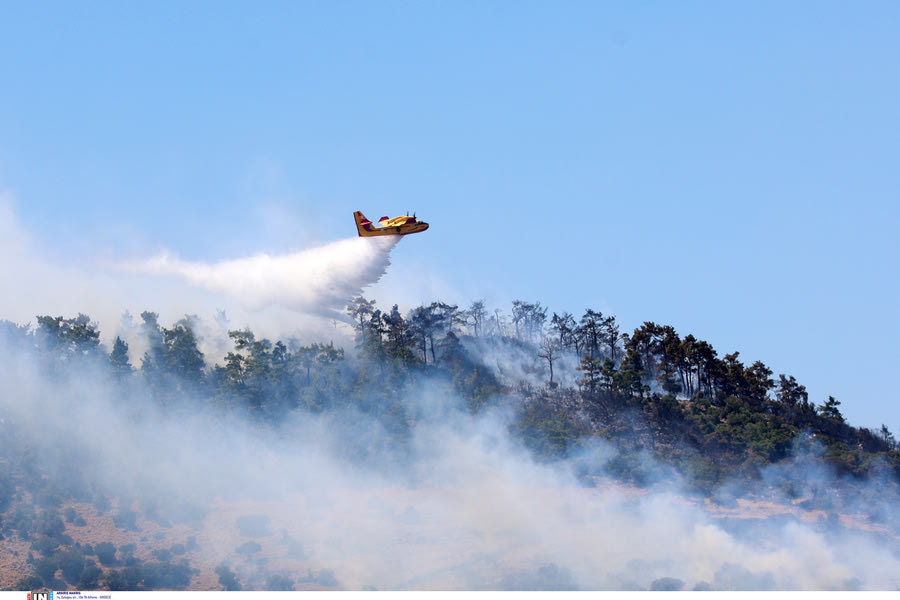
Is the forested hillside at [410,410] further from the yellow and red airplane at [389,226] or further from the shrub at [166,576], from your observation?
the yellow and red airplane at [389,226]

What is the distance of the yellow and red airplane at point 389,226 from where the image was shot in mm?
90500

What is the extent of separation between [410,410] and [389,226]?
2418 centimetres

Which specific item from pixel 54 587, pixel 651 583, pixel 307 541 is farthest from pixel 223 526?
pixel 651 583

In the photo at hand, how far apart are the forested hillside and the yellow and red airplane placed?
19846mm

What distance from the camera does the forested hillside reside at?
87688mm

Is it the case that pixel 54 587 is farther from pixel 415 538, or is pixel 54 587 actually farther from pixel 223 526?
pixel 415 538

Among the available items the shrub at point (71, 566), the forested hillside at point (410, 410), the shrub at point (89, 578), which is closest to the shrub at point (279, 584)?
the forested hillside at point (410, 410)

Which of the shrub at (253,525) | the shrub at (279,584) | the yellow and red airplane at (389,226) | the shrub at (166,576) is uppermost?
the yellow and red airplane at (389,226)

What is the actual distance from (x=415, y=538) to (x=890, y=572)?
135 feet

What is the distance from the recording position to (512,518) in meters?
84.4

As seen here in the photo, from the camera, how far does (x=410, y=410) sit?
104625mm

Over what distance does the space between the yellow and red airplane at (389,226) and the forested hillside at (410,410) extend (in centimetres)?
1985

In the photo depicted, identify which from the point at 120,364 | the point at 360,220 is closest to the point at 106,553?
the point at 120,364

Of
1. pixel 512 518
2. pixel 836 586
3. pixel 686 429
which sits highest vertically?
pixel 686 429
